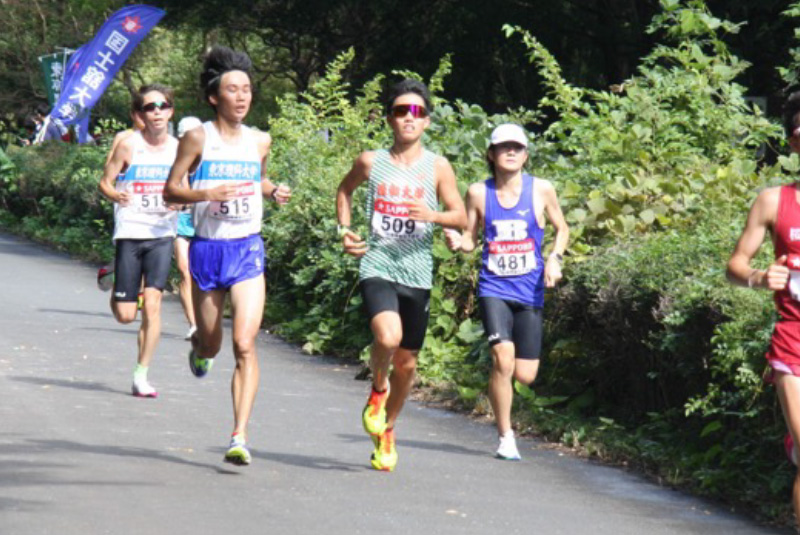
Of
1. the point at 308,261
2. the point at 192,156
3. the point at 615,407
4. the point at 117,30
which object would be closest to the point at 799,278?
the point at 192,156

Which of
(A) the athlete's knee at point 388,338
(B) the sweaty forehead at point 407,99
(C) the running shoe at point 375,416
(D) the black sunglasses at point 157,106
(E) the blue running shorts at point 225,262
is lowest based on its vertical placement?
(C) the running shoe at point 375,416

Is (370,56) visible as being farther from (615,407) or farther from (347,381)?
(615,407)

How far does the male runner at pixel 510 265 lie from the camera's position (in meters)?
9.34

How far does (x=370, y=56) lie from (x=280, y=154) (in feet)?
54.7

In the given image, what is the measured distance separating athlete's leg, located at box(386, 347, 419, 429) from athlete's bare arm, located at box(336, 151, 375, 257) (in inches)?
22.4

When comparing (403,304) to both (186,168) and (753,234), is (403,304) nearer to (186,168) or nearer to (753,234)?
(186,168)

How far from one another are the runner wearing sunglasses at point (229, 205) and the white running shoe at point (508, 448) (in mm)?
1557

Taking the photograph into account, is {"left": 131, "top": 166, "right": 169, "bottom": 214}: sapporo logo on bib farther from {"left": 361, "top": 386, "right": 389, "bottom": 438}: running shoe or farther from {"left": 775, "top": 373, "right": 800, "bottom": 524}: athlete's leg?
{"left": 775, "top": 373, "right": 800, "bottom": 524}: athlete's leg

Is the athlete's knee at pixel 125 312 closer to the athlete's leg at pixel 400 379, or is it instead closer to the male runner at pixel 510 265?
the male runner at pixel 510 265

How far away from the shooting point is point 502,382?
30.7 ft

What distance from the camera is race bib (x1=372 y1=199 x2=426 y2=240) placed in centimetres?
865

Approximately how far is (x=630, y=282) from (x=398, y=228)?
174cm

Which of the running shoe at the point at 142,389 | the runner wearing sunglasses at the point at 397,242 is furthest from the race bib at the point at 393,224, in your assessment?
the running shoe at the point at 142,389

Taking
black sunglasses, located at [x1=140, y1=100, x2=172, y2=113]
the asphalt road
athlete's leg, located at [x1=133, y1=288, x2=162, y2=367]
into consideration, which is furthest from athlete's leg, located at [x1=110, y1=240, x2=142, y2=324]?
black sunglasses, located at [x1=140, y1=100, x2=172, y2=113]
